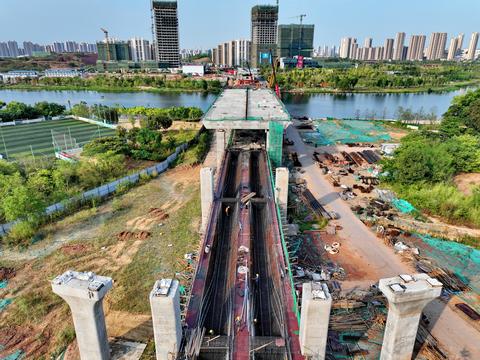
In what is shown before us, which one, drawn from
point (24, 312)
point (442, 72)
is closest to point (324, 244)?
point (24, 312)

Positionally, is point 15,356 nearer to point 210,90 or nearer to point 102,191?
point 102,191

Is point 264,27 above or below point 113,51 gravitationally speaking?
above

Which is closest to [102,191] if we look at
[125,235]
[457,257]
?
[125,235]

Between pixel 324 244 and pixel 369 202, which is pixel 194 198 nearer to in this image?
pixel 324 244

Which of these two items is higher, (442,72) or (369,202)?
(442,72)

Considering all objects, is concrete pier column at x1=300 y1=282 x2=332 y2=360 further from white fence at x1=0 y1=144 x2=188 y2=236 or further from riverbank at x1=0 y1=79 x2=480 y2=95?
riverbank at x1=0 y1=79 x2=480 y2=95

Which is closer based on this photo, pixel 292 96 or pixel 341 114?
pixel 341 114

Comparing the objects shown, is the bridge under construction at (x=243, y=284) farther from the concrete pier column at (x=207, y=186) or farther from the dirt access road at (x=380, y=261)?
the dirt access road at (x=380, y=261)
